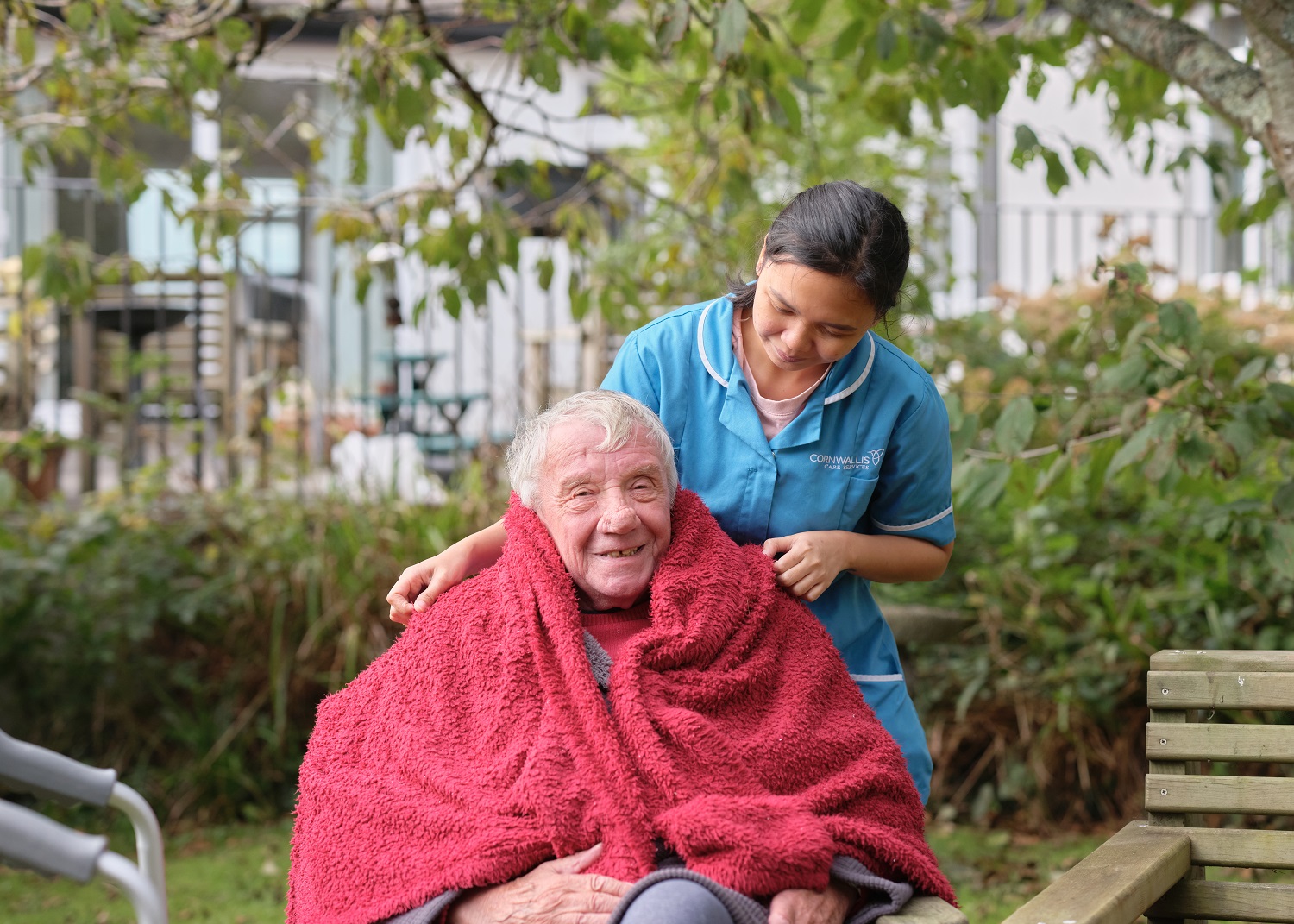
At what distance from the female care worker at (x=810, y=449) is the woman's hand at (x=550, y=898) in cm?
50

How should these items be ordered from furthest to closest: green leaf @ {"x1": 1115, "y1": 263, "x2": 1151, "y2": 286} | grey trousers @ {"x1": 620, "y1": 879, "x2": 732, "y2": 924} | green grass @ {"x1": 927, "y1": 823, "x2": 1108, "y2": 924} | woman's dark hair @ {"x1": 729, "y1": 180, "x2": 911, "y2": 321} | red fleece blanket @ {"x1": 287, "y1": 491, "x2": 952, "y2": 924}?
green grass @ {"x1": 927, "y1": 823, "x2": 1108, "y2": 924} → green leaf @ {"x1": 1115, "y1": 263, "x2": 1151, "y2": 286} → woman's dark hair @ {"x1": 729, "y1": 180, "x2": 911, "y2": 321} → red fleece blanket @ {"x1": 287, "y1": 491, "x2": 952, "y2": 924} → grey trousers @ {"x1": 620, "y1": 879, "x2": 732, "y2": 924}

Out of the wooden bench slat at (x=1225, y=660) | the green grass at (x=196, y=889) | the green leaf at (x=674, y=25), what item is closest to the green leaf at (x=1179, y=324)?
the wooden bench slat at (x=1225, y=660)

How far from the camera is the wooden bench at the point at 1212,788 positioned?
84.0 inches

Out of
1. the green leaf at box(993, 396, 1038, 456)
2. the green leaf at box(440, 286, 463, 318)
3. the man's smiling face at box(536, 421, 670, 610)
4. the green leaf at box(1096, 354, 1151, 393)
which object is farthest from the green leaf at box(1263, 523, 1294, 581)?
the green leaf at box(440, 286, 463, 318)

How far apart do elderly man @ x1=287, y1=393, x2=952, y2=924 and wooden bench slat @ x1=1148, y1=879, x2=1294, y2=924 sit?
690 mm

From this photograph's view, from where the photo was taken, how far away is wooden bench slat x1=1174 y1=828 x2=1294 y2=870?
7.00 ft

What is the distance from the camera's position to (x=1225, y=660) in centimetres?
221

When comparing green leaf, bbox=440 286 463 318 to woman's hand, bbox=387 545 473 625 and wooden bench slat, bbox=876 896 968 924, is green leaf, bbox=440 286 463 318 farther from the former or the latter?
wooden bench slat, bbox=876 896 968 924

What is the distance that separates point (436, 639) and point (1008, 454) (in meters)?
1.36

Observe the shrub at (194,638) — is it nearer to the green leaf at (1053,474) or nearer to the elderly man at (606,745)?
the green leaf at (1053,474)

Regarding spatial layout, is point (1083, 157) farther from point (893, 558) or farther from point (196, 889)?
point (196, 889)

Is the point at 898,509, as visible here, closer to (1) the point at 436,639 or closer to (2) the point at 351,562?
(1) the point at 436,639

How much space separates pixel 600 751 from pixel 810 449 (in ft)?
2.01

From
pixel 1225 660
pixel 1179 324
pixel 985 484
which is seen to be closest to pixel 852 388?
pixel 985 484
